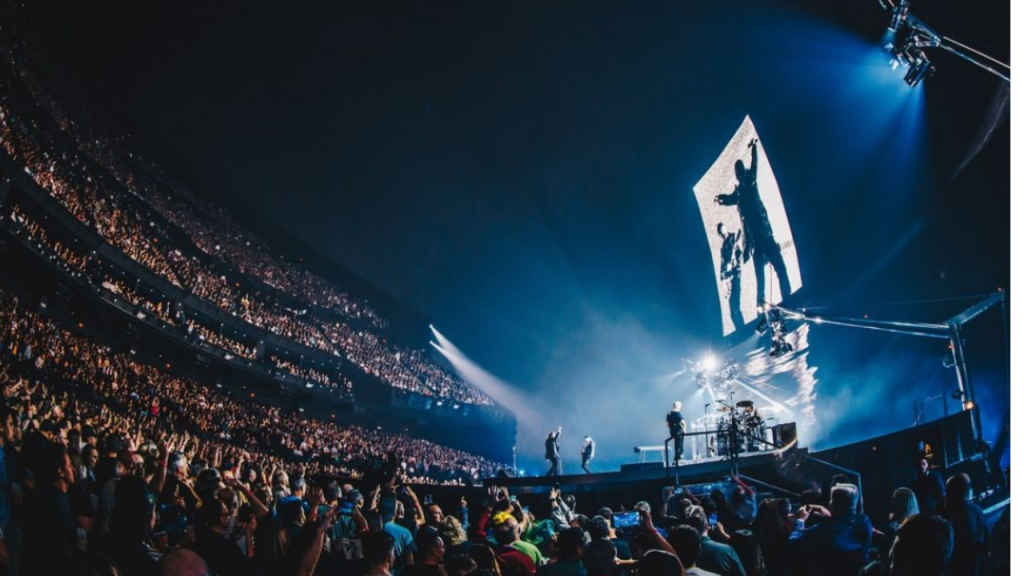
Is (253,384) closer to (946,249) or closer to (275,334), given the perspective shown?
(275,334)

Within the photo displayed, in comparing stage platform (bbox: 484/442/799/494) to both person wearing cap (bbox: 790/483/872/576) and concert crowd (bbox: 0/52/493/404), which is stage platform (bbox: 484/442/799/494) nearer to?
person wearing cap (bbox: 790/483/872/576)

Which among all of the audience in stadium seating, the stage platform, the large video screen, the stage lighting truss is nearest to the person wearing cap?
the audience in stadium seating

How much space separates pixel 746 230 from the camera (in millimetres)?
23547

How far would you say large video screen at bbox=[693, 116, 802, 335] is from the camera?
20.8 meters

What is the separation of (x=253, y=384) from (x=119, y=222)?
1023 cm

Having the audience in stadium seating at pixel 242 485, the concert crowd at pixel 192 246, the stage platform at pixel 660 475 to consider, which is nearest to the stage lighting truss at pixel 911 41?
the audience in stadium seating at pixel 242 485

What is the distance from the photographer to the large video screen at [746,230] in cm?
2075

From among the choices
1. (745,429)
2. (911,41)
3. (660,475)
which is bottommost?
(660,475)

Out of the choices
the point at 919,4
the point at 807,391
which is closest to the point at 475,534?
the point at 919,4

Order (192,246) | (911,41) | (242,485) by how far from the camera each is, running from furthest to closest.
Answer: (192,246)
(911,41)
(242,485)

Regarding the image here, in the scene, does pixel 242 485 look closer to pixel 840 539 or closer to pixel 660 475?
pixel 840 539

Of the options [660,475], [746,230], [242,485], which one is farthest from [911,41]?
[746,230]

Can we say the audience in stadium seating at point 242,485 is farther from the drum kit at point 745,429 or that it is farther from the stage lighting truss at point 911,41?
the stage lighting truss at point 911,41

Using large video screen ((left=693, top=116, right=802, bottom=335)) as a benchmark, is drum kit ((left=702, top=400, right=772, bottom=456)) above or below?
below
